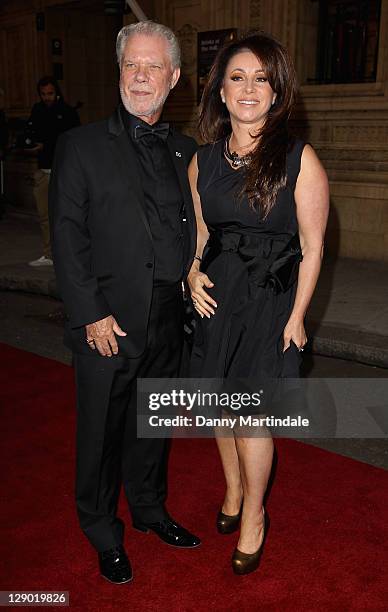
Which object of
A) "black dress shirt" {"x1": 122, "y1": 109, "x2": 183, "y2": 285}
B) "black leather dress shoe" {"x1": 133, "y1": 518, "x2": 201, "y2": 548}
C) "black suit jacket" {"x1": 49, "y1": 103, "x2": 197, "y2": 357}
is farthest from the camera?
"black leather dress shoe" {"x1": 133, "y1": 518, "x2": 201, "y2": 548}

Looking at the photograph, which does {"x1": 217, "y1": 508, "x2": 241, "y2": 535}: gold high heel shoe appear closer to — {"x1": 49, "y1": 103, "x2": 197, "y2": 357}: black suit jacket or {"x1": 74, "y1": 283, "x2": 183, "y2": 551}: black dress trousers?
{"x1": 74, "y1": 283, "x2": 183, "y2": 551}: black dress trousers

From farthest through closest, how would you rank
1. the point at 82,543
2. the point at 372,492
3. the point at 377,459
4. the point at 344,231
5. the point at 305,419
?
the point at 344,231, the point at 305,419, the point at 377,459, the point at 372,492, the point at 82,543

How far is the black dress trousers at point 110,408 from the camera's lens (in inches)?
90.6

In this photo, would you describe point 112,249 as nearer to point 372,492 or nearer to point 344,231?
point 372,492

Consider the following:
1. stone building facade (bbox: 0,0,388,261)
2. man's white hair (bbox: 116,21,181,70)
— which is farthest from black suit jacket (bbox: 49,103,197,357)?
stone building facade (bbox: 0,0,388,261)

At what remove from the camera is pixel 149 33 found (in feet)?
6.95

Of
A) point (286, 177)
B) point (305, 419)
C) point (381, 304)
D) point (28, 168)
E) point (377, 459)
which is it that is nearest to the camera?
point (286, 177)

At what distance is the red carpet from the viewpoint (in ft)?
7.39

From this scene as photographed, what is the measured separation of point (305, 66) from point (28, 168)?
19.0ft

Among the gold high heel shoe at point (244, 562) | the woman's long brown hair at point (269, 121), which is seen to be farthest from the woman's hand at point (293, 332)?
the gold high heel shoe at point (244, 562)

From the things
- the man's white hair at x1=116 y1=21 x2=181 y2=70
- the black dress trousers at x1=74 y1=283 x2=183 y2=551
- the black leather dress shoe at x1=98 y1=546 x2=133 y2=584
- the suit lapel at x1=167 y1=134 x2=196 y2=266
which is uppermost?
the man's white hair at x1=116 y1=21 x2=181 y2=70

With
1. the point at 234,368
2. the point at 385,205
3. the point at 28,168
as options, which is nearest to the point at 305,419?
the point at 234,368

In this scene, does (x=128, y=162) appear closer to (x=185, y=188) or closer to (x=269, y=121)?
(x=185, y=188)

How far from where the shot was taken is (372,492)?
2.91 m
